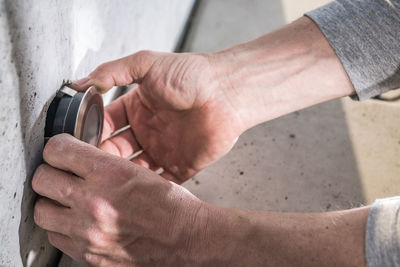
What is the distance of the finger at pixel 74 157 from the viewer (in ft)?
1.99

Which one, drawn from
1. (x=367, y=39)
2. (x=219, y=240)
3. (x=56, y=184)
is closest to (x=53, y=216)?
(x=56, y=184)

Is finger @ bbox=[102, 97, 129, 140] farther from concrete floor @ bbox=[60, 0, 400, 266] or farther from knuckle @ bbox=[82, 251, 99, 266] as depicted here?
knuckle @ bbox=[82, 251, 99, 266]

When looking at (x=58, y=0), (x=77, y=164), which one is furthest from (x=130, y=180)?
(x=58, y=0)

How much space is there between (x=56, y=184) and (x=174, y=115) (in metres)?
0.42

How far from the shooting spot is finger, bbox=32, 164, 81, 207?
0.62 meters

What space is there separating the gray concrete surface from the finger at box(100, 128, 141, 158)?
0.56 ft

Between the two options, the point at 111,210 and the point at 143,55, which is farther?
the point at 143,55

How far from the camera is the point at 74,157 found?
0.61 meters

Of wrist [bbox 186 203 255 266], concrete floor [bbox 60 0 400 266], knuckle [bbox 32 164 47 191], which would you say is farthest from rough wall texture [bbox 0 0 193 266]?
concrete floor [bbox 60 0 400 266]

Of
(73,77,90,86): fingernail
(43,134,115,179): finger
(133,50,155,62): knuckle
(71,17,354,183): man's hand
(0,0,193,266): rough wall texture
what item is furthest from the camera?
(71,17,354,183): man's hand

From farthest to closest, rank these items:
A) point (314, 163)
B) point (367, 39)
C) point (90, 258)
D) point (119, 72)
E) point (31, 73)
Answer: point (314, 163)
point (367, 39)
point (119, 72)
point (90, 258)
point (31, 73)

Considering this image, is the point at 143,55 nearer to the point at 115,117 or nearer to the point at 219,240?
the point at 115,117

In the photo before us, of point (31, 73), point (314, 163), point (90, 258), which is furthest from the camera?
point (314, 163)

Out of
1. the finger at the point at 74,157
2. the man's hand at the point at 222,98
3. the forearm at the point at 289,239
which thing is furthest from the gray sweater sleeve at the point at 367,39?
the finger at the point at 74,157
